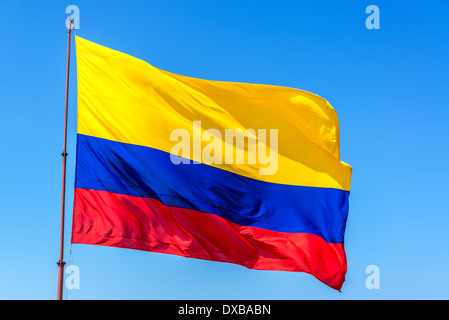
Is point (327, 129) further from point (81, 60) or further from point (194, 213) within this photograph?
point (81, 60)

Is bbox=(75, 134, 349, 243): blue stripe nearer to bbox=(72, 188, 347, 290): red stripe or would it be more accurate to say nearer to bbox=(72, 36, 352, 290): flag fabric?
bbox=(72, 36, 352, 290): flag fabric

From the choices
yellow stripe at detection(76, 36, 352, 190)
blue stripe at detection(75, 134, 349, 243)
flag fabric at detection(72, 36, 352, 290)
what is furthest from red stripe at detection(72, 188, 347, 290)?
yellow stripe at detection(76, 36, 352, 190)

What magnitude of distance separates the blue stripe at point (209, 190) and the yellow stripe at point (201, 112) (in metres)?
0.28

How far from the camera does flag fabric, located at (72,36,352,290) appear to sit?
17.3m

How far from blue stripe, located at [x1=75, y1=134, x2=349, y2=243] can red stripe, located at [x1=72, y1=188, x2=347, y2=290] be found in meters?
0.24

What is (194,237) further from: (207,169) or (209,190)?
(207,169)

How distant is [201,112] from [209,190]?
2.39 meters

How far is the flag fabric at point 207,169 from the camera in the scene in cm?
1731

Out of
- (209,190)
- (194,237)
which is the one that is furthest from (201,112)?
(194,237)

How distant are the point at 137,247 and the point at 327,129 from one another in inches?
285

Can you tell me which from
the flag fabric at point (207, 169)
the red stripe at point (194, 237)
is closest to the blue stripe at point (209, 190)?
the flag fabric at point (207, 169)

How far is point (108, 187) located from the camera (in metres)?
17.2

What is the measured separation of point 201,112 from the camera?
19188mm
